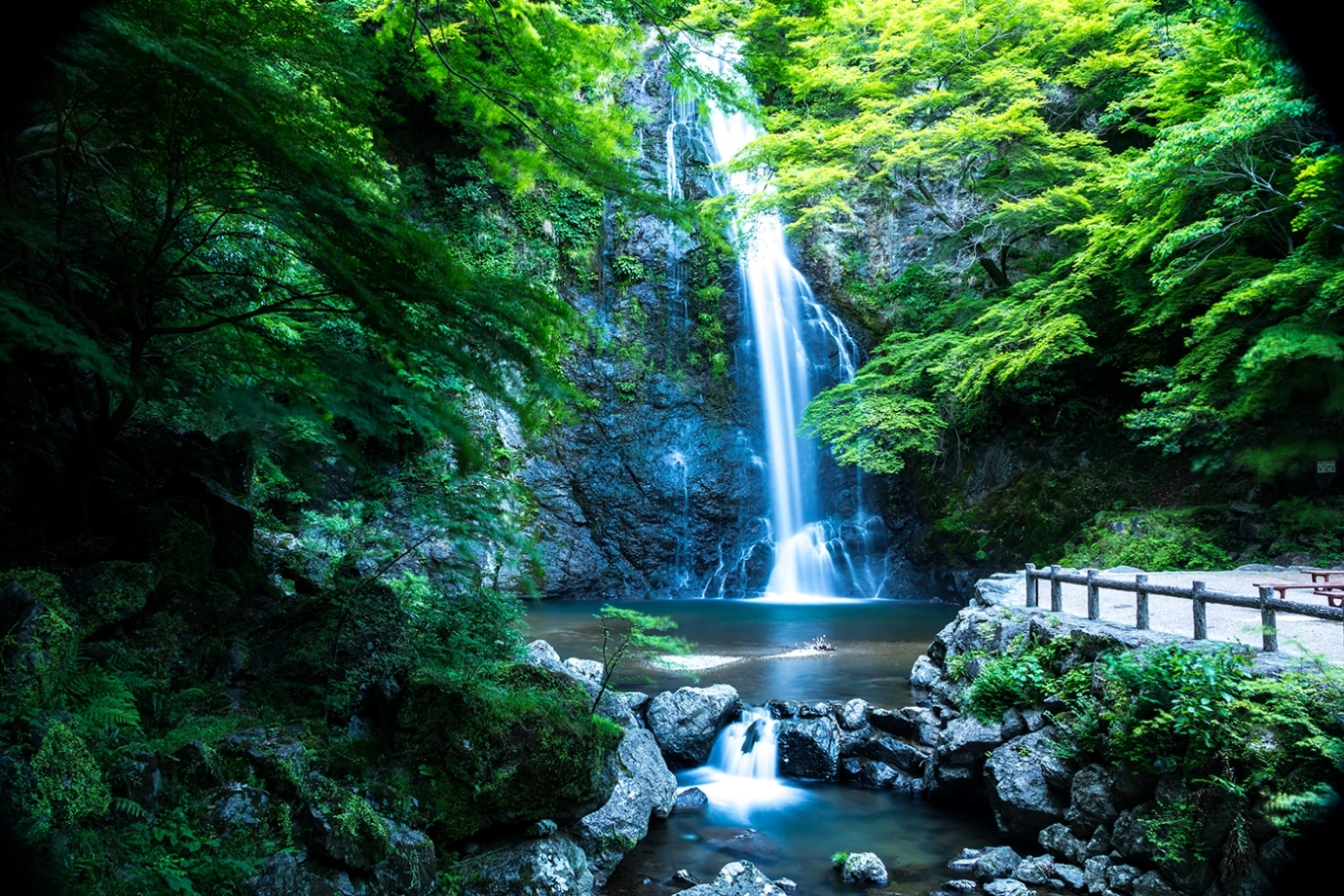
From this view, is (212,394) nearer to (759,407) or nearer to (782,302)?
(759,407)

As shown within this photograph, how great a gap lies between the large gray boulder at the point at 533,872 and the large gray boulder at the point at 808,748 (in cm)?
349

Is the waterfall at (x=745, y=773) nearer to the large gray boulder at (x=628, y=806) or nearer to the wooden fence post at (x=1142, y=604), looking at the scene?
the large gray boulder at (x=628, y=806)

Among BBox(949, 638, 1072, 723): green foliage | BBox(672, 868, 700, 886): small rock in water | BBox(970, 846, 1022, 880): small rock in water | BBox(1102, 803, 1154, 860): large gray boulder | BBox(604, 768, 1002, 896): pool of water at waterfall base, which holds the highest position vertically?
BBox(949, 638, 1072, 723): green foliage

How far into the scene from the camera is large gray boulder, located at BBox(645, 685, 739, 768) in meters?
7.74

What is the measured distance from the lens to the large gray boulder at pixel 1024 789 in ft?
19.0

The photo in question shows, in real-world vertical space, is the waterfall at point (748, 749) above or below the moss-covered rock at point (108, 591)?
below

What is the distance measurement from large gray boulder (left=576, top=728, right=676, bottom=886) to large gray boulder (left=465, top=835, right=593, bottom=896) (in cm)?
51

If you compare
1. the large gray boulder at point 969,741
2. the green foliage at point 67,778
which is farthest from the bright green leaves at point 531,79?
the large gray boulder at point 969,741

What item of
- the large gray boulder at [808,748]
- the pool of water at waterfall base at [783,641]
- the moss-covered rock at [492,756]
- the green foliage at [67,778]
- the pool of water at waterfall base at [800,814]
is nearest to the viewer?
the green foliage at [67,778]

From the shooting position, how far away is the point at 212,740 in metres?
3.68

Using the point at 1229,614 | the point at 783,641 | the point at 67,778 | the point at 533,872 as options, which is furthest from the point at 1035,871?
the point at 783,641

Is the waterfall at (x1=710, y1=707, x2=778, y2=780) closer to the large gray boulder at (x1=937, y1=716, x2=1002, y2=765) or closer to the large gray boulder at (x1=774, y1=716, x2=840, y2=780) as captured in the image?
the large gray boulder at (x1=774, y1=716, x2=840, y2=780)

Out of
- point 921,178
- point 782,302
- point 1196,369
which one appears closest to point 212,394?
point 1196,369

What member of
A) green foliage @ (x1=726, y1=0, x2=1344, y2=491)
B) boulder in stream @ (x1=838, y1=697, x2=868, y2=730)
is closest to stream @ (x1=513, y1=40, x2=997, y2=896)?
boulder in stream @ (x1=838, y1=697, x2=868, y2=730)
